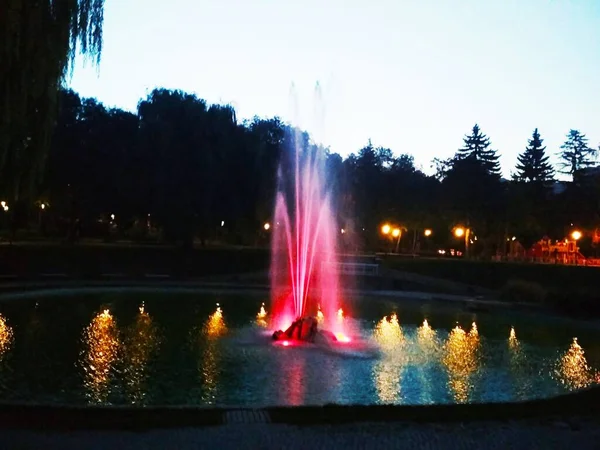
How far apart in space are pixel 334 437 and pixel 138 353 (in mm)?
7215

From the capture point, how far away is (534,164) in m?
68.3

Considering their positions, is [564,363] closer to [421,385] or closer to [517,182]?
[421,385]

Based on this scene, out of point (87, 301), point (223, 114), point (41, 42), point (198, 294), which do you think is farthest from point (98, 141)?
point (41, 42)

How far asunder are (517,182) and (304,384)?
56600 millimetres

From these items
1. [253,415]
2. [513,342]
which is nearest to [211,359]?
[253,415]

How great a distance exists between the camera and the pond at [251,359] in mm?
11133

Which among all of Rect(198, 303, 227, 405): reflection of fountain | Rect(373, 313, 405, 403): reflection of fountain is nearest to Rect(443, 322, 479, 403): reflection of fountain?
Rect(373, 313, 405, 403): reflection of fountain

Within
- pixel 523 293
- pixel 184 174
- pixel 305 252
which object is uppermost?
pixel 184 174

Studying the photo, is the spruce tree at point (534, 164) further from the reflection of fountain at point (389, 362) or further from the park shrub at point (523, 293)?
the reflection of fountain at point (389, 362)

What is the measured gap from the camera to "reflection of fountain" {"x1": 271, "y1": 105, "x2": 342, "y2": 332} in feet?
76.6

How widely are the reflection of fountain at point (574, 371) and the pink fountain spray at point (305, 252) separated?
574 centimetres

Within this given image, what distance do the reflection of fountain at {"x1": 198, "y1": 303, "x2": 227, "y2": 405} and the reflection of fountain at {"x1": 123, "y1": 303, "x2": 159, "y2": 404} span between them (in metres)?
1.00

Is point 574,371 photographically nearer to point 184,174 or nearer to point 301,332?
point 301,332

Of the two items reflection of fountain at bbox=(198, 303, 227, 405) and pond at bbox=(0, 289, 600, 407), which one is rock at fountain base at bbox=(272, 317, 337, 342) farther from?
reflection of fountain at bbox=(198, 303, 227, 405)
